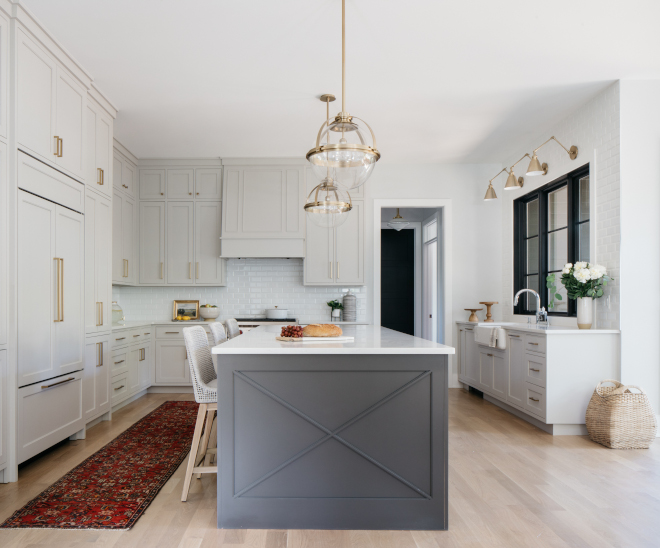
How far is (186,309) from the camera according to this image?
6.37 metres

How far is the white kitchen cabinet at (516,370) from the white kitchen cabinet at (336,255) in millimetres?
2028

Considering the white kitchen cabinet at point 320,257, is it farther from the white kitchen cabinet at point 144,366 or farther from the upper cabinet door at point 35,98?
the upper cabinet door at point 35,98

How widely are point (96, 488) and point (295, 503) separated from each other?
126 centimetres

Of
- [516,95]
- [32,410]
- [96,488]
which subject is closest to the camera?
[96,488]

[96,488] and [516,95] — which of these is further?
[516,95]

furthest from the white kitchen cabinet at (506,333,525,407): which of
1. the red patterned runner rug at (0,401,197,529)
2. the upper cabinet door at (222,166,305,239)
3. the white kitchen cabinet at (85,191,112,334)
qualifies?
the white kitchen cabinet at (85,191,112,334)

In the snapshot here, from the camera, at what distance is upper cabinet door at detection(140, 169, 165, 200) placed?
20.2 feet

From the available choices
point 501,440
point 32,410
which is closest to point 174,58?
point 32,410

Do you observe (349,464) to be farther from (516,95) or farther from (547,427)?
(516,95)

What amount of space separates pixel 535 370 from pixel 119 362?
12.6ft

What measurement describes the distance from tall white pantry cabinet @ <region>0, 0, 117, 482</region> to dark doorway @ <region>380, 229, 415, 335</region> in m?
4.86

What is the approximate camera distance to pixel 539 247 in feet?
18.0

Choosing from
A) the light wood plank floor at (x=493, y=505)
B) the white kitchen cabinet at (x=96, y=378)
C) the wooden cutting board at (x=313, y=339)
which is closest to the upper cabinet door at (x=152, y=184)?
the white kitchen cabinet at (x=96, y=378)

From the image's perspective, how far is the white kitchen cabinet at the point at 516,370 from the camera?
4.50 metres
